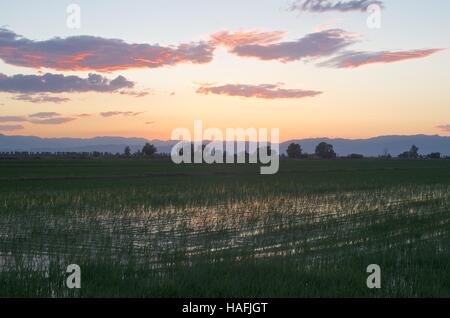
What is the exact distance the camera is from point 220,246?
416 inches

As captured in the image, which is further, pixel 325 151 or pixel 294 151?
pixel 325 151

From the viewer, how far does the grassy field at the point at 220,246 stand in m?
A: 6.91

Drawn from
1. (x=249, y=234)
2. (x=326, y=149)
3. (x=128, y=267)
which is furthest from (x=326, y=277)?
(x=326, y=149)

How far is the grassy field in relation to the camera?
6.91 meters

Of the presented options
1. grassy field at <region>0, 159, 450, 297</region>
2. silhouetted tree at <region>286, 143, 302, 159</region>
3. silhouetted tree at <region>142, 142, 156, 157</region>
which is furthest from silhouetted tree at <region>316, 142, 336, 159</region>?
grassy field at <region>0, 159, 450, 297</region>

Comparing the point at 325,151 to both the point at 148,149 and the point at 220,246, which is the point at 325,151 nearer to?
the point at 148,149

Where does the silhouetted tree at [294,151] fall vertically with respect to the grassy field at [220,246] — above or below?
above

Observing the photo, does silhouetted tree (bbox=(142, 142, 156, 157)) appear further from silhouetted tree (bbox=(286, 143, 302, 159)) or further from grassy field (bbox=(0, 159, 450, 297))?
grassy field (bbox=(0, 159, 450, 297))

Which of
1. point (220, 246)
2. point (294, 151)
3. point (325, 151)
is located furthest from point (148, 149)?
point (220, 246)

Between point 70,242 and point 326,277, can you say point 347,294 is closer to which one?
point 326,277

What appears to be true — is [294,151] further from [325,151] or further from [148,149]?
[148,149]

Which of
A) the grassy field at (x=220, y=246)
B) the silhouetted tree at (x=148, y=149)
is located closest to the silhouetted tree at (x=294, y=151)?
the silhouetted tree at (x=148, y=149)

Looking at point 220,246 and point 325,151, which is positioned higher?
point 325,151

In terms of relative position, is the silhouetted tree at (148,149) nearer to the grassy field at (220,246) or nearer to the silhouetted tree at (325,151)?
the silhouetted tree at (325,151)
